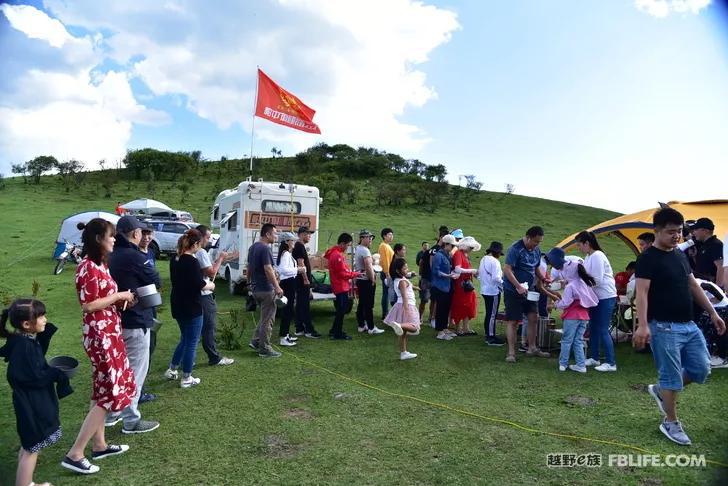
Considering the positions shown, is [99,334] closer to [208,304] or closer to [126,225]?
[126,225]

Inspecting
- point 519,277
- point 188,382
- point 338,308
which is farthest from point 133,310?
point 519,277

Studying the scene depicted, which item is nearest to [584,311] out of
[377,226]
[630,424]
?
[630,424]

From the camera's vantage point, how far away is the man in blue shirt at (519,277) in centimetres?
625

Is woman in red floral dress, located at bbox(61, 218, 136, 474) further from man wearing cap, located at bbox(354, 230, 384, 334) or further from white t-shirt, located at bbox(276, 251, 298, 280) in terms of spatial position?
man wearing cap, located at bbox(354, 230, 384, 334)

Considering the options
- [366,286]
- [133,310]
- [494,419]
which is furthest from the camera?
[366,286]

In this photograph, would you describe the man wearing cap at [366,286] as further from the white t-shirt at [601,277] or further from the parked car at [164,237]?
the parked car at [164,237]

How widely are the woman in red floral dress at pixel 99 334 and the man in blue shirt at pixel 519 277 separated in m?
4.51

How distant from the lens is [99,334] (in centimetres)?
345

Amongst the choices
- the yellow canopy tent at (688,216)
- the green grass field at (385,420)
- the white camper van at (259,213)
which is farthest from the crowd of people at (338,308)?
the white camper van at (259,213)

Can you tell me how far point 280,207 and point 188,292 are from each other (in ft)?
21.1

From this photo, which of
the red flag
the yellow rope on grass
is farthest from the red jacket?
the red flag

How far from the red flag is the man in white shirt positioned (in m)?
6.97

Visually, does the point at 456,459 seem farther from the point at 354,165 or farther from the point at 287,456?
the point at 354,165

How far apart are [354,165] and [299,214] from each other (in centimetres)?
3835
